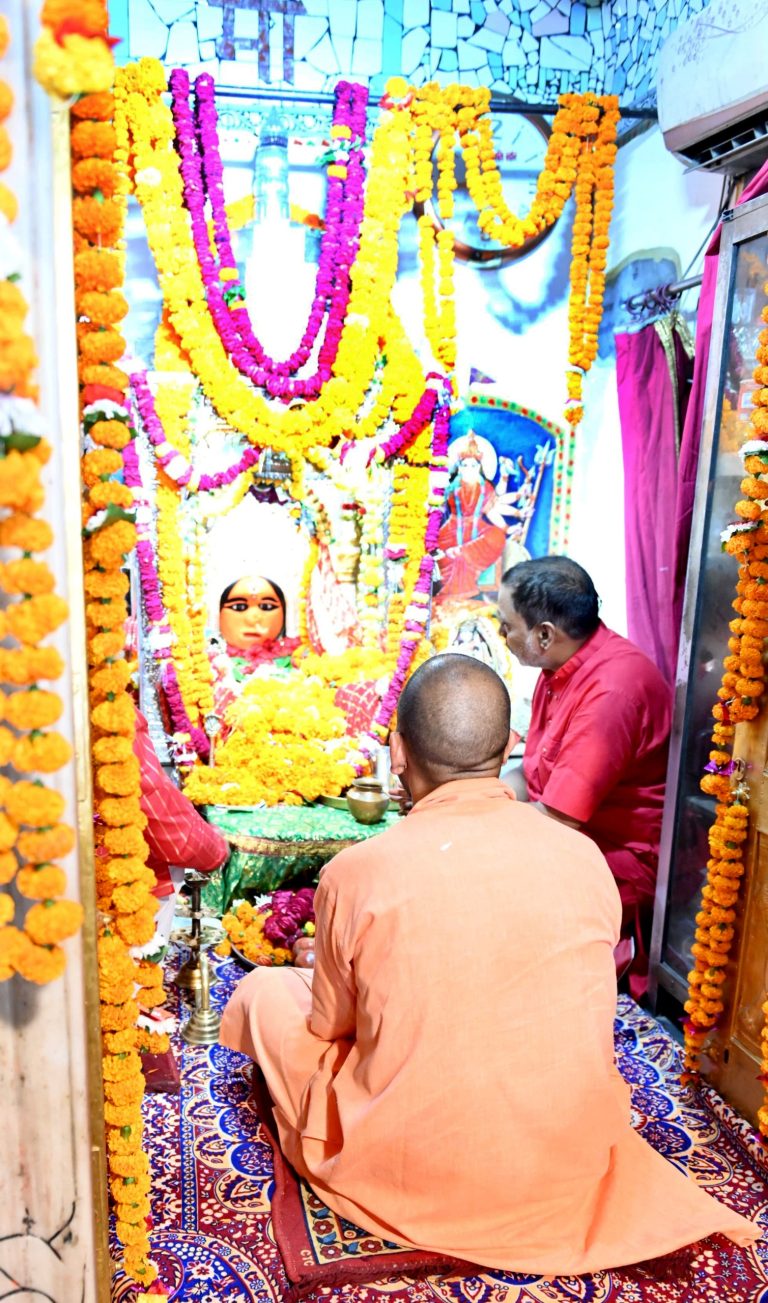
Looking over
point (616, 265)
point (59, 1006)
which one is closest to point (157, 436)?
point (616, 265)

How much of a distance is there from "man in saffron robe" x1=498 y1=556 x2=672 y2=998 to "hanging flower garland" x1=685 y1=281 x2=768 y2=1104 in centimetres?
60

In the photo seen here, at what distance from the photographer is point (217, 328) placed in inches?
223

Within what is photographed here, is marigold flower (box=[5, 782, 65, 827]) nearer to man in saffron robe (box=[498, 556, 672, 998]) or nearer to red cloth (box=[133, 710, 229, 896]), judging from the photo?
red cloth (box=[133, 710, 229, 896])

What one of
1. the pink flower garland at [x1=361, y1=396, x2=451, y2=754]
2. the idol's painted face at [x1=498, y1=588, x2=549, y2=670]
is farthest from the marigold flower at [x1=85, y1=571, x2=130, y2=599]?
the pink flower garland at [x1=361, y1=396, x2=451, y2=754]

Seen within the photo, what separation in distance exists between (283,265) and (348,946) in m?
4.62

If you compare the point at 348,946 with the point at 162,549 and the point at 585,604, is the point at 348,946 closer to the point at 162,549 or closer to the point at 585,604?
the point at 585,604

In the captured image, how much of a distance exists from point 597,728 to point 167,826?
1.72 meters

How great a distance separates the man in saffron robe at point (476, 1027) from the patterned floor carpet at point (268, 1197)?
0.09 m

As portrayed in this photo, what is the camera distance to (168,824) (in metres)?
3.22

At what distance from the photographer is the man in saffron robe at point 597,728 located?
13.1ft

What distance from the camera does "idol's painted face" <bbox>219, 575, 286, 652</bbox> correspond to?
→ 608cm

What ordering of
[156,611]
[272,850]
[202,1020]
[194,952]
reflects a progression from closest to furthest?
[202,1020] < [194,952] < [272,850] < [156,611]

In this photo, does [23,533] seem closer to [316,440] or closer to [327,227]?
[316,440]

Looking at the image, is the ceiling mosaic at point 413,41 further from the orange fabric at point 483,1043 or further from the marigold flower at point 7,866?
the marigold flower at point 7,866
